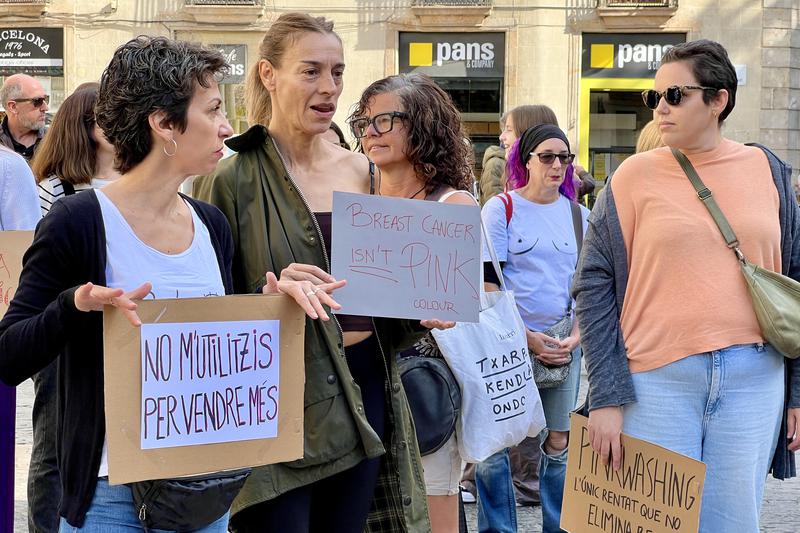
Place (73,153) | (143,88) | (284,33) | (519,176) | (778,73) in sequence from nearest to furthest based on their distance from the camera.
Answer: (143,88)
(284,33)
(73,153)
(519,176)
(778,73)

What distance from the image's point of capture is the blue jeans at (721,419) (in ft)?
10.3

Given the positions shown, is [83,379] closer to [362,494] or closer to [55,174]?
[362,494]

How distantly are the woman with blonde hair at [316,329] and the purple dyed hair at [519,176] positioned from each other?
215 centimetres

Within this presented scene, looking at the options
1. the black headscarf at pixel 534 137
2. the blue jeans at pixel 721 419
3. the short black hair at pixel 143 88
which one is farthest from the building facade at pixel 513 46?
the short black hair at pixel 143 88

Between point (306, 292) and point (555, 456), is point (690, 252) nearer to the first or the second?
point (306, 292)

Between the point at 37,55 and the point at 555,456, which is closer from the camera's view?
the point at 555,456

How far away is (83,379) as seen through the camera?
2.32 metres

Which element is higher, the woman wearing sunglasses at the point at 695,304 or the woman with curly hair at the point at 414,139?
the woman with curly hair at the point at 414,139

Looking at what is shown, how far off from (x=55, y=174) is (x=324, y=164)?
1.92 m

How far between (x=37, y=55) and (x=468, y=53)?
7.63 metres

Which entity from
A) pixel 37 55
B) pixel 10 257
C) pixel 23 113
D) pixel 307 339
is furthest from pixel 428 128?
pixel 37 55

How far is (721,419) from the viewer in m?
3.15

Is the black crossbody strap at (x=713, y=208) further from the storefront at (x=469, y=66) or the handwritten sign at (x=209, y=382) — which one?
the storefront at (x=469, y=66)

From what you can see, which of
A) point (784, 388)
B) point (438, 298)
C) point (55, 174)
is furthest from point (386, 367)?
point (55, 174)
